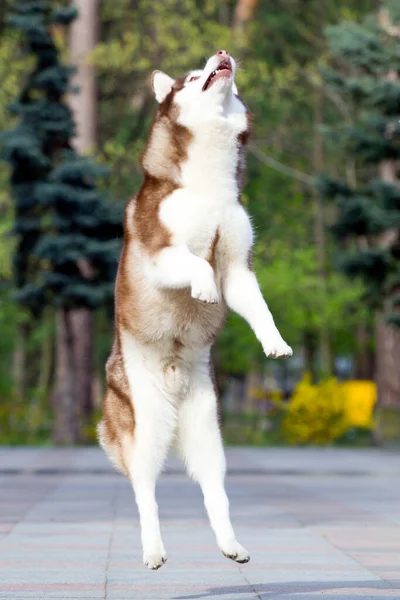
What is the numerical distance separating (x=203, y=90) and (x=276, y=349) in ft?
4.20

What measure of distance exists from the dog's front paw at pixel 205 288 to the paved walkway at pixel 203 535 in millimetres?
2172

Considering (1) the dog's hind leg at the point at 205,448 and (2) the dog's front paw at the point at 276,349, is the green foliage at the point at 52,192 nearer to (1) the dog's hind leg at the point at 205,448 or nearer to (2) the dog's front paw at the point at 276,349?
(1) the dog's hind leg at the point at 205,448

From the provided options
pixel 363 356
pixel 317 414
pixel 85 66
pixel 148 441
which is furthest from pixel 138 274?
pixel 363 356

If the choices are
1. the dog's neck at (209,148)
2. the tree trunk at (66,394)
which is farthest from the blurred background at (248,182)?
the dog's neck at (209,148)

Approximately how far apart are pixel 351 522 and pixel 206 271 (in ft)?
24.6

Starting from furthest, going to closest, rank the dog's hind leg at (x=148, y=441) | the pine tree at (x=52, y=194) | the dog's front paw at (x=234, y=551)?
the pine tree at (x=52, y=194) < the dog's hind leg at (x=148, y=441) < the dog's front paw at (x=234, y=551)

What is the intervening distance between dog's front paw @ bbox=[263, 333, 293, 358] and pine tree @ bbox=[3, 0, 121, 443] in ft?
70.8

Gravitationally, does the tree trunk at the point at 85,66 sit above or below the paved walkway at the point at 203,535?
above

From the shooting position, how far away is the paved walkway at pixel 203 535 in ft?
27.8

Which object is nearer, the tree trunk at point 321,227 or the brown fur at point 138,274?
the brown fur at point 138,274

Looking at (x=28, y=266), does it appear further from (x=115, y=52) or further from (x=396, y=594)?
(x=396, y=594)

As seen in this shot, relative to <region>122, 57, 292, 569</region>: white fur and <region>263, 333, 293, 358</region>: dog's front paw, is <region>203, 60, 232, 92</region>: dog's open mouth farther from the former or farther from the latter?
<region>263, 333, 293, 358</region>: dog's front paw

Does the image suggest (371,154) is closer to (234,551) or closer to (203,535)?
(203,535)

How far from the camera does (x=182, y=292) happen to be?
275 inches
